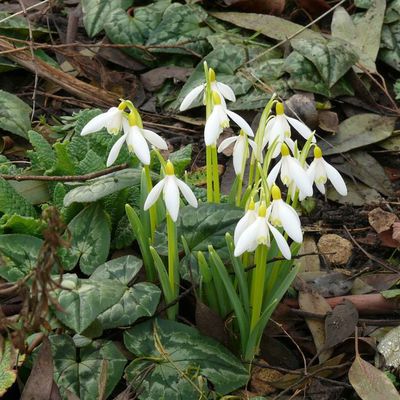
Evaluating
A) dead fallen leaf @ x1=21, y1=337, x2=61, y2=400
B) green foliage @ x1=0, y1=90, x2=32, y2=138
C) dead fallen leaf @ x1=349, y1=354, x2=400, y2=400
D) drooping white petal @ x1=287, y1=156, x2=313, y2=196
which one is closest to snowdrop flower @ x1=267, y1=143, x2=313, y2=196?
drooping white petal @ x1=287, y1=156, x2=313, y2=196

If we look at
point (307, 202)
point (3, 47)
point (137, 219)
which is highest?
point (137, 219)

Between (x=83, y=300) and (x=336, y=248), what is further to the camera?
(x=336, y=248)

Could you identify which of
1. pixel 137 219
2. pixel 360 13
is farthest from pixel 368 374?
pixel 360 13

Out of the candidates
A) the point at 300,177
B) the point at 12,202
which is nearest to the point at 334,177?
the point at 300,177

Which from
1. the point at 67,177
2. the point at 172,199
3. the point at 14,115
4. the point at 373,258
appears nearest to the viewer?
the point at 172,199

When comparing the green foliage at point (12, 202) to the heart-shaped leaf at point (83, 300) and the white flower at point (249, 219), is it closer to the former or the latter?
the heart-shaped leaf at point (83, 300)

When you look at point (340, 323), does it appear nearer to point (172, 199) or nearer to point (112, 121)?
point (172, 199)

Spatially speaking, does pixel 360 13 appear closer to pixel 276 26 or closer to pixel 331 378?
pixel 276 26
